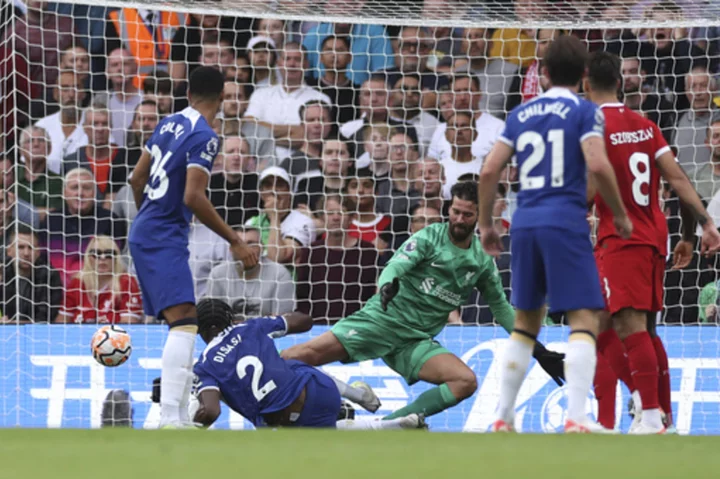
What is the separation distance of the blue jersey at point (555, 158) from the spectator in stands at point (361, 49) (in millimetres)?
6270

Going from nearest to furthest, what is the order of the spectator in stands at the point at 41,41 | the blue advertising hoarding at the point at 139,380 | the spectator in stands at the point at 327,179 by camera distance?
the blue advertising hoarding at the point at 139,380 < the spectator in stands at the point at 327,179 < the spectator in stands at the point at 41,41

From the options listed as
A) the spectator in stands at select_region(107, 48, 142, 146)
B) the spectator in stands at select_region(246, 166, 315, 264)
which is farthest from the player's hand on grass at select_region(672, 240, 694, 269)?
the spectator in stands at select_region(107, 48, 142, 146)

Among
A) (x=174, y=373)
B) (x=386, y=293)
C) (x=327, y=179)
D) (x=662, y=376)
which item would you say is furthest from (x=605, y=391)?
(x=327, y=179)

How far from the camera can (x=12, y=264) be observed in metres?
10.6

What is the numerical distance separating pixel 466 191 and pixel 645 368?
7.36 ft

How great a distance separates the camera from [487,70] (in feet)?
38.8

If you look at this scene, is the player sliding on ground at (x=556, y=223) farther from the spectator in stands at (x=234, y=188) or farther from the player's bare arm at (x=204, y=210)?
the spectator in stands at (x=234, y=188)

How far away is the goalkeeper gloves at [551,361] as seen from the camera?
8.40 metres

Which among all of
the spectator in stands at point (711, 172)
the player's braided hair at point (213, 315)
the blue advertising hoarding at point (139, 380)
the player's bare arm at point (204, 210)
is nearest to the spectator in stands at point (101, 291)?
the blue advertising hoarding at point (139, 380)

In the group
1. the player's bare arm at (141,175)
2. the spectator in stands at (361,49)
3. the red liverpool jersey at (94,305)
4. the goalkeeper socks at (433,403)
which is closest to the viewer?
the player's bare arm at (141,175)

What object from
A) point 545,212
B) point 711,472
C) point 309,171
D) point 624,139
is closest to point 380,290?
point 624,139

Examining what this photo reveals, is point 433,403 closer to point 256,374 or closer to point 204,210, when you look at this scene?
point 256,374

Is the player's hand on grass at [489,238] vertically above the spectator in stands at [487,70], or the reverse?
the spectator in stands at [487,70]

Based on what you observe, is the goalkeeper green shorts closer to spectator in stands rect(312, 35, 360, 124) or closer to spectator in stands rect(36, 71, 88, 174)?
spectator in stands rect(312, 35, 360, 124)
